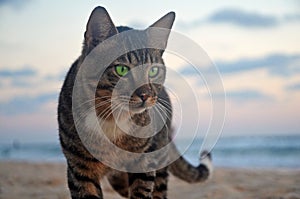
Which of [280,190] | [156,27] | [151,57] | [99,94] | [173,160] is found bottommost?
[280,190]

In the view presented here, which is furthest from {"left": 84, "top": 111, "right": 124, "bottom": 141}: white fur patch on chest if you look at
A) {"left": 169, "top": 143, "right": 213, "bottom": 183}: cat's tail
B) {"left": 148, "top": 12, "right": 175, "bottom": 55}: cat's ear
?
{"left": 169, "top": 143, "right": 213, "bottom": 183}: cat's tail

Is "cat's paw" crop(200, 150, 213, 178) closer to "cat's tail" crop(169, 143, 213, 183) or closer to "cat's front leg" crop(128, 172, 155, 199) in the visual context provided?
"cat's tail" crop(169, 143, 213, 183)

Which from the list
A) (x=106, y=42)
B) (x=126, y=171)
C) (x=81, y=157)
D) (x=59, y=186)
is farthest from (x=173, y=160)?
(x=59, y=186)

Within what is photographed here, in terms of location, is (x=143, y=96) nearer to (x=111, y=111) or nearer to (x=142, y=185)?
(x=111, y=111)

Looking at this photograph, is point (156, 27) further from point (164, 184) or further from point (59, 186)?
point (59, 186)

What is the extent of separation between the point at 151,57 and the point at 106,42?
0.33 meters

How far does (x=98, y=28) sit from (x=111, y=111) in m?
0.55

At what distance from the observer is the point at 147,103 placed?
2664 millimetres

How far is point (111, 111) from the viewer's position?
276cm

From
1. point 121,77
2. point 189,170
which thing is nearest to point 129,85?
point 121,77

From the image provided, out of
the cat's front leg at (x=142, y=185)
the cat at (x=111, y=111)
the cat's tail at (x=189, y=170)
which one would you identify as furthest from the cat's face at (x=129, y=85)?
the cat's tail at (x=189, y=170)

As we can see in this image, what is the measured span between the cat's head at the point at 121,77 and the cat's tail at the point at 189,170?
54.3 inches

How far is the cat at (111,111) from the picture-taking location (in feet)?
8.85

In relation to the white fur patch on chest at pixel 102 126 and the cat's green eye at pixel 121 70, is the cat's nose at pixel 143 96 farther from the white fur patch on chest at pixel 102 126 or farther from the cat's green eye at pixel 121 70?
the white fur patch on chest at pixel 102 126
